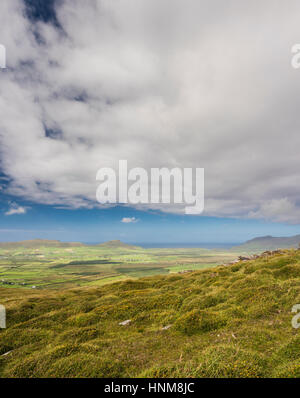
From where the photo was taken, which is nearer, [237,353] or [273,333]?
[237,353]

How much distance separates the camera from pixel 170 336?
13.5m

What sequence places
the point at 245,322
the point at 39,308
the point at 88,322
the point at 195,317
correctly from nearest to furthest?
the point at 245,322
the point at 195,317
the point at 88,322
the point at 39,308

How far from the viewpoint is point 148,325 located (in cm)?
1634

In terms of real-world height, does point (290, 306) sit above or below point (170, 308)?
above

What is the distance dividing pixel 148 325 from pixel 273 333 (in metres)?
9.74

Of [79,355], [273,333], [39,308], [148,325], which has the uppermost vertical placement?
[273,333]

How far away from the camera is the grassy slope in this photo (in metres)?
8.88

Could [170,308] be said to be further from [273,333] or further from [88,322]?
[273,333]

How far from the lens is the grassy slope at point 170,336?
8.88 metres
